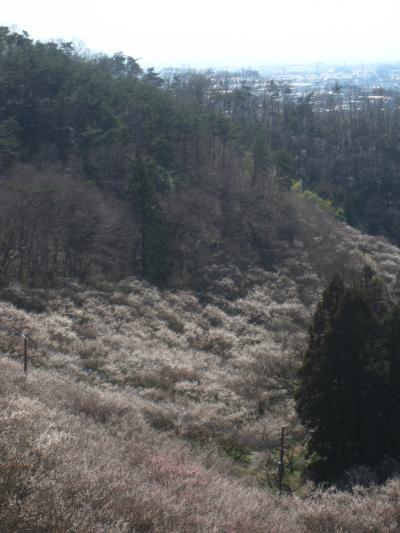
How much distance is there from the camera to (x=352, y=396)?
42.3ft

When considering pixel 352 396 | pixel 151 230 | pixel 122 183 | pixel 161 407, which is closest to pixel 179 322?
pixel 151 230

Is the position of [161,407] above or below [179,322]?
above

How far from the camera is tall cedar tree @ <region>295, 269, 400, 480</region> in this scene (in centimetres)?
1274

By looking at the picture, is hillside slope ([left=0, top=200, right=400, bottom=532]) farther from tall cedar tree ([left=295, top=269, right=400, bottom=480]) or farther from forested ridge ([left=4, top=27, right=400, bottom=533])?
tall cedar tree ([left=295, top=269, right=400, bottom=480])

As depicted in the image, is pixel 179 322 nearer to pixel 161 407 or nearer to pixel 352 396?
pixel 161 407

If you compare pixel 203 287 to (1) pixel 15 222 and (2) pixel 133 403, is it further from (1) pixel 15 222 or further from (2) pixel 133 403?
(2) pixel 133 403

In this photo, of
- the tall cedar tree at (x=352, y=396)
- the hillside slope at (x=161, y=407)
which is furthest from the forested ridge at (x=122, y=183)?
the tall cedar tree at (x=352, y=396)

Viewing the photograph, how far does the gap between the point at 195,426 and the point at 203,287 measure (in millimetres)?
17915

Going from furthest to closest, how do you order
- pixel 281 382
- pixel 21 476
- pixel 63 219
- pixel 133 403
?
pixel 63 219, pixel 281 382, pixel 133 403, pixel 21 476

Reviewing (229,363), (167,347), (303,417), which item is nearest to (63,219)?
(167,347)

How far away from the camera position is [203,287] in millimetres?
32406

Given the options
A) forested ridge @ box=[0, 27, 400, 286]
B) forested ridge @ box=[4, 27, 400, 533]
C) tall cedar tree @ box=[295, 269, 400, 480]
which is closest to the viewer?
forested ridge @ box=[4, 27, 400, 533]

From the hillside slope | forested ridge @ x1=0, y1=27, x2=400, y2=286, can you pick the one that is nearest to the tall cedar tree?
the hillside slope

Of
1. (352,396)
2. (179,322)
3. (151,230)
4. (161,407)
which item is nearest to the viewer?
(352,396)
